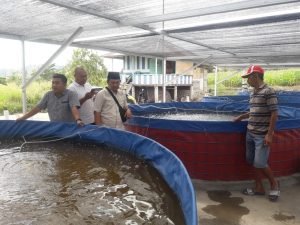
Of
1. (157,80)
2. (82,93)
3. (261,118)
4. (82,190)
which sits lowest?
(82,190)

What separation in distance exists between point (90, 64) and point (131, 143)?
60.8ft

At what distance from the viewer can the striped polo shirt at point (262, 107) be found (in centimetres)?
331

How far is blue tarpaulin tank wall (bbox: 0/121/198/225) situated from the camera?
155cm

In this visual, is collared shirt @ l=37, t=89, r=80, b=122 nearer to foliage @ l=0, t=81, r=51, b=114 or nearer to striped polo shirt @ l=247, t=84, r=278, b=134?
striped polo shirt @ l=247, t=84, r=278, b=134

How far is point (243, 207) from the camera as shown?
3439 millimetres

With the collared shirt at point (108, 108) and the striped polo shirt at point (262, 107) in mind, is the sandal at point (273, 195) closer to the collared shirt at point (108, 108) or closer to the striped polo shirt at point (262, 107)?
the striped polo shirt at point (262, 107)

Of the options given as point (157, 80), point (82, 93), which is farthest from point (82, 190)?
point (157, 80)

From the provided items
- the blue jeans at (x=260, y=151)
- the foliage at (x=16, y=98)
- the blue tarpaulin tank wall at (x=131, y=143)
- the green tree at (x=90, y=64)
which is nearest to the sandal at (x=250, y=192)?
the blue jeans at (x=260, y=151)

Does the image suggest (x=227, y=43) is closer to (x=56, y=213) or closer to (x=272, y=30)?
(x=272, y=30)

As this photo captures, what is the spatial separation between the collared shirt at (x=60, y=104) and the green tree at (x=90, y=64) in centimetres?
1704

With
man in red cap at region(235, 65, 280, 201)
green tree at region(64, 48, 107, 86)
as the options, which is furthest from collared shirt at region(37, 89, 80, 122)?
green tree at region(64, 48, 107, 86)

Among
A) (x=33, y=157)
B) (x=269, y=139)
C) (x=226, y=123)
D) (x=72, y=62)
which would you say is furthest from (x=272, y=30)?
(x=72, y=62)

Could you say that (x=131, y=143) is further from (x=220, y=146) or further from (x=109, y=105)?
(x=220, y=146)

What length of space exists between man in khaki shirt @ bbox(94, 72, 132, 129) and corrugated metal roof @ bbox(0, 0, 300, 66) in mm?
1349
